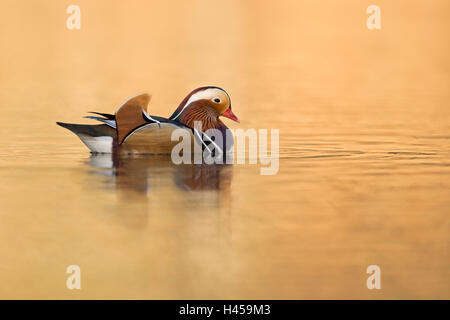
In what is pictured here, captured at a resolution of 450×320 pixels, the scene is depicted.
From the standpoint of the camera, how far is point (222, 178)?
30.4 ft

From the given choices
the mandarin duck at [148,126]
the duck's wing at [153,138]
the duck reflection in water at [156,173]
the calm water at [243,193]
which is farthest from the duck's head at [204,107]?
the calm water at [243,193]

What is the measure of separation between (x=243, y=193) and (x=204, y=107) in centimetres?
231

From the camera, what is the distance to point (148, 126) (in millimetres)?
10062

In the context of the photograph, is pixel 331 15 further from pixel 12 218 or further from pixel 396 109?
pixel 12 218

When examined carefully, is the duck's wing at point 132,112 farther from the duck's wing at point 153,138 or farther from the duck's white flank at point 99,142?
the duck's white flank at point 99,142

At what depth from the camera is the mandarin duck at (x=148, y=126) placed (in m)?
10.0

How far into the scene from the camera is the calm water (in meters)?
6.00

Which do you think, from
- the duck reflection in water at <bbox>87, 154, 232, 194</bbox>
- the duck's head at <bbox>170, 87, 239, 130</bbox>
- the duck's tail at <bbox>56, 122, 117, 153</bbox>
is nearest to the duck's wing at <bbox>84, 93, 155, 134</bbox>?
the duck's tail at <bbox>56, 122, 117, 153</bbox>

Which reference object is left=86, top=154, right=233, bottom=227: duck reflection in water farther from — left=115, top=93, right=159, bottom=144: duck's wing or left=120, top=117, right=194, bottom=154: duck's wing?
left=115, top=93, right=159, bottom=144: duck's wing

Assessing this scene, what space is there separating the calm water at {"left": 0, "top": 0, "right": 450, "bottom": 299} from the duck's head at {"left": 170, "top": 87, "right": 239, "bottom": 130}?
79 cm

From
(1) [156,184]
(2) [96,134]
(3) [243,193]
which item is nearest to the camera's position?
(3) [243,193]

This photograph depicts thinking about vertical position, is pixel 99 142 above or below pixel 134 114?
below

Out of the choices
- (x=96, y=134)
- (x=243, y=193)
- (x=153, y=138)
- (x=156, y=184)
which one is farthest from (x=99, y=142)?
(x=243, y=193)

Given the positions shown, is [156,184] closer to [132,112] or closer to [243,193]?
[243,193]
